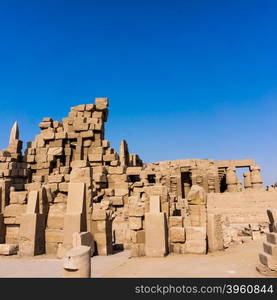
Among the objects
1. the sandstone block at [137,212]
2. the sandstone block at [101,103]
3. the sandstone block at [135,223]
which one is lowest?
the sandstone block at [135,223]

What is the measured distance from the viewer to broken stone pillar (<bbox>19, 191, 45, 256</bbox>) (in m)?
9.86

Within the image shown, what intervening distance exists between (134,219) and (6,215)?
5402 mm

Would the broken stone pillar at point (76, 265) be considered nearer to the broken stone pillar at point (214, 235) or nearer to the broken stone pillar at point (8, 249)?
the broken stone pillar at point (214, 235)

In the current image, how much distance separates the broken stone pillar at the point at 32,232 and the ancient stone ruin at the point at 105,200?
0.03 m

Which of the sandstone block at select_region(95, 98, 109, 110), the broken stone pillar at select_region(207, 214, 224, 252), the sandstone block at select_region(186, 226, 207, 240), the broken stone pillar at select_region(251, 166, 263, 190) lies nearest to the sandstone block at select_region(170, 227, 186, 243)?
the sandstone block at select_region(186, 226, 207, 240)

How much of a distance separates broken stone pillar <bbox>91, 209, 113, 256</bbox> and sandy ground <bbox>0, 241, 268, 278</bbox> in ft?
3.68

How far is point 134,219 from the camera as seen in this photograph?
9391 millimetres

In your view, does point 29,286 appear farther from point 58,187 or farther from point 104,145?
point 104,145

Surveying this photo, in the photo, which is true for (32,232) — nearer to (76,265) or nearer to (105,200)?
(76,265)

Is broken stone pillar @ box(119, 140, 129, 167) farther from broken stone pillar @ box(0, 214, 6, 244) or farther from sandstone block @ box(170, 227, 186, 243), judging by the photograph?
sandstone block @ box(170, 227, 186, 243)

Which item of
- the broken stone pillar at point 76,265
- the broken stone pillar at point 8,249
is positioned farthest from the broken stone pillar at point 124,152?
the broken stone pillar at point 76,265

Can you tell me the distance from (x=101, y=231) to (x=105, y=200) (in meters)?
7.20

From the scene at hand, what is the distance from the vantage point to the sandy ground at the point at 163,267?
6.25 meters

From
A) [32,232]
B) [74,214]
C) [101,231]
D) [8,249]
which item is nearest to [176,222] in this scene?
[101,231]
